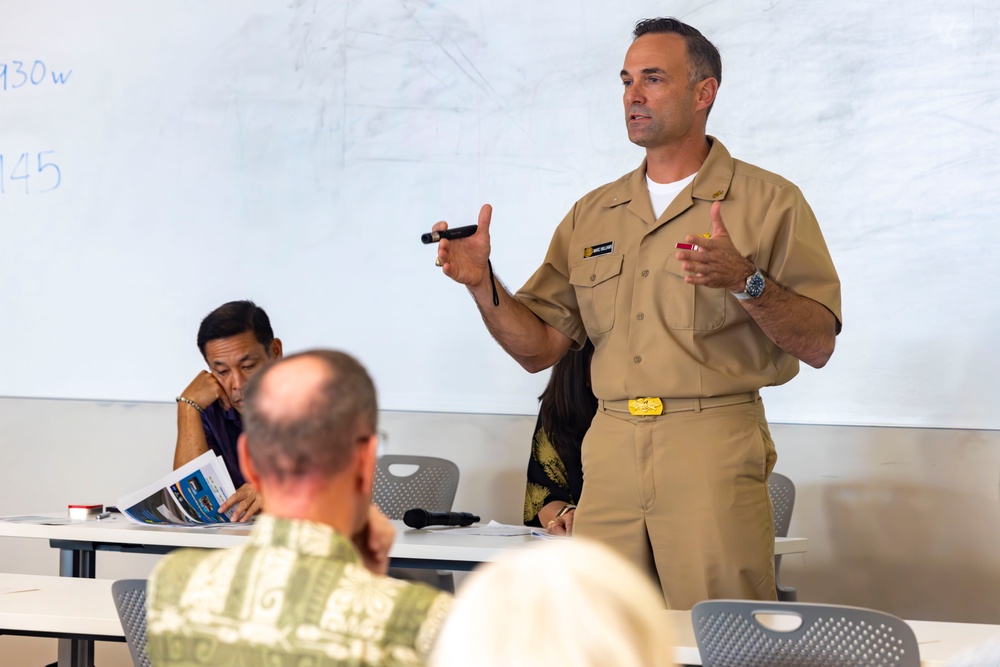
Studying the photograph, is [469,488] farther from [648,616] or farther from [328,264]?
[648,616]

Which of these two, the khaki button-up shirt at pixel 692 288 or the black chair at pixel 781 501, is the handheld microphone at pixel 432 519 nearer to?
the khaki button-up shirt at pixel 692 288

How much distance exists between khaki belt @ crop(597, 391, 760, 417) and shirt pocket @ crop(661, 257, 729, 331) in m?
0.15

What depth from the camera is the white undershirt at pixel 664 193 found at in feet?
8.27

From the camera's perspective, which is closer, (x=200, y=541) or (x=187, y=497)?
(x=200, y=541)

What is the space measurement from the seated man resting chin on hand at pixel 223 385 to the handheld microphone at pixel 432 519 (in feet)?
2.24

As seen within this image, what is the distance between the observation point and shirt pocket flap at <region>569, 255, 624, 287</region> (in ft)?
8.29

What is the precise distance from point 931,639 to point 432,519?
1.53 meters

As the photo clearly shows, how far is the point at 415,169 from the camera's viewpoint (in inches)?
172

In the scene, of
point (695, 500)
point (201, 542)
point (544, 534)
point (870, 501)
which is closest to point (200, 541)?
point (201, 542)

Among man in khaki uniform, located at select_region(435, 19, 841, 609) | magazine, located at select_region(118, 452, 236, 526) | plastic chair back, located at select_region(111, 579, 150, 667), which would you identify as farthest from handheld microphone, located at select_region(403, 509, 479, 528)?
plastic chair back, located at select_region(111, 579, 150, 667)

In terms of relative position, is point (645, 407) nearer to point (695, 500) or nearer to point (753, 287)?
point (695, 500)

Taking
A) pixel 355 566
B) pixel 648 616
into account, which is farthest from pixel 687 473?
pixel 648 616

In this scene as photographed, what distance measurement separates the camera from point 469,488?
432 cm

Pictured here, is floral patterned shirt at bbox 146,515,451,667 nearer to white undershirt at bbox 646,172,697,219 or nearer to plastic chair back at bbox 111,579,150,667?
plastic chair back at bbox 111,579,150,667
